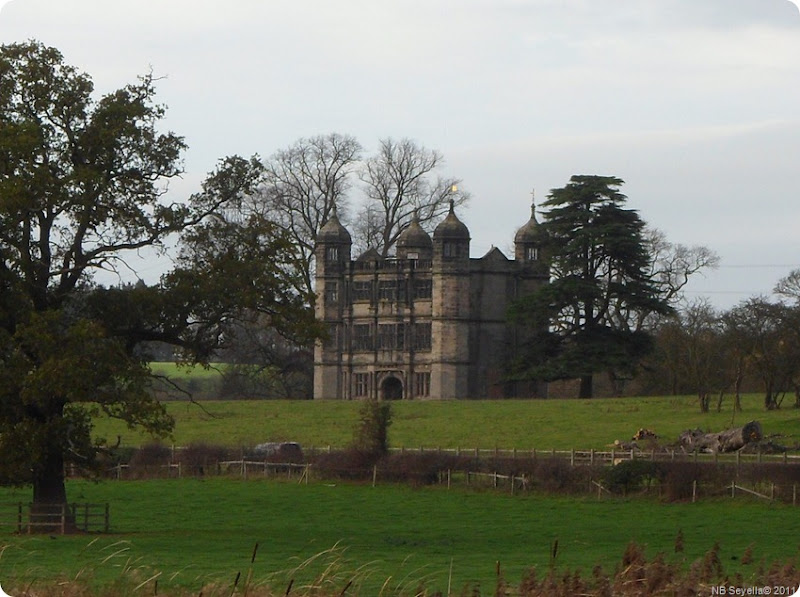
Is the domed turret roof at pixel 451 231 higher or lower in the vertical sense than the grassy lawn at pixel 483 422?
higher

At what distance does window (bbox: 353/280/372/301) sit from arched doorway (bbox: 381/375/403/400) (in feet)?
15.8

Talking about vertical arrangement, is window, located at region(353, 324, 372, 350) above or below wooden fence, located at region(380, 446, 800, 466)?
above

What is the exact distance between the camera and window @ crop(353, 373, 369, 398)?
88.1 metres

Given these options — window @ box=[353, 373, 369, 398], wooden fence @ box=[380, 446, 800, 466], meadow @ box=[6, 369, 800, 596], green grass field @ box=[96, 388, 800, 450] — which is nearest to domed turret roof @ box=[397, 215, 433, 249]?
window @ box=[353, 373, 369, 398]

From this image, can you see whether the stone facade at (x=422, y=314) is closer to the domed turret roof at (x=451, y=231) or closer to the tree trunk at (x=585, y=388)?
the domed turret roof at (x=451, y=231)

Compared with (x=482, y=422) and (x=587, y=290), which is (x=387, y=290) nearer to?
(x=587, y=290)

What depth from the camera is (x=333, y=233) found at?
90562 mm

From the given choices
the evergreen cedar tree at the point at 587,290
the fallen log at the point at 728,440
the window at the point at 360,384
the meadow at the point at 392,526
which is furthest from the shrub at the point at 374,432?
the window at the point at 360,384

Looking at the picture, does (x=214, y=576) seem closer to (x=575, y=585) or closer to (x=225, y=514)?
(x=575, y=585)

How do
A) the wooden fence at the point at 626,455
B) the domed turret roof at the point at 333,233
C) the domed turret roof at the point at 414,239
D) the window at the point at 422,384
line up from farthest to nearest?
the domed turret roof at the point at 333,233, the domed turret roof at the point at 414,239, the window at the point at 422,384, the wooden fence at the point at 626,455

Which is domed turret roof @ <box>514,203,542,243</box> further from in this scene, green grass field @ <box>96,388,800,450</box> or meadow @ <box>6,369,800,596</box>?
meadow @ <box>6,369,800,596</box>

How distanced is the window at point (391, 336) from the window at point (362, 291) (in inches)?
77.0

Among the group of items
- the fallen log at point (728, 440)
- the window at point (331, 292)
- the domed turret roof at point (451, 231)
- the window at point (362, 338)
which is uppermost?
the domed turret roof at point (451, 231)

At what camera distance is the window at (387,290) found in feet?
290
